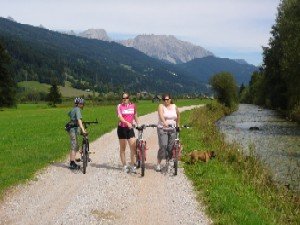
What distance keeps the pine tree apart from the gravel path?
242 feet

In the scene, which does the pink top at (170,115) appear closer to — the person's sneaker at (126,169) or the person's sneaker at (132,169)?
the person's sneaker at (132,169)

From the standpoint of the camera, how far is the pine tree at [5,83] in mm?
87500

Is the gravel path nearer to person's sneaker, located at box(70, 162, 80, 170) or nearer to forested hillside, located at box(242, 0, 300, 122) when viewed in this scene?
person's sneaker, located at box(70, 162, 80, 170)

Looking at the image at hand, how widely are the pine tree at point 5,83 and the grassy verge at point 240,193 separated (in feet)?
239

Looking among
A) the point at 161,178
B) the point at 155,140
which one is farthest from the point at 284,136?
the point at 161,178

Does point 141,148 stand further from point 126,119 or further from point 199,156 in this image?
point 199,156

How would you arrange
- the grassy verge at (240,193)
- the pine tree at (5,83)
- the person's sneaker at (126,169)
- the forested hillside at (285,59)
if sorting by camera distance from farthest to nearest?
1. the pine tree at (5,83)
2. the forested hillside at (285,59)
3. the person's sneaker at (126,169)
4. the grassy verge at (240,193)

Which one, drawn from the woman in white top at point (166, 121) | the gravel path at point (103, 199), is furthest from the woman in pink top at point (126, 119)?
the gravel path at point (103, 199)

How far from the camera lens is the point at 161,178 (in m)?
15.7

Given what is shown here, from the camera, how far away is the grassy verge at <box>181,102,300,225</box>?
37.0 ft

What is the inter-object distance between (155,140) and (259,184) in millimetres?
13147

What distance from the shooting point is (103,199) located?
12.9 m

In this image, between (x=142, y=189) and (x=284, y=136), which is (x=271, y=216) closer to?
(x=142, y=189)

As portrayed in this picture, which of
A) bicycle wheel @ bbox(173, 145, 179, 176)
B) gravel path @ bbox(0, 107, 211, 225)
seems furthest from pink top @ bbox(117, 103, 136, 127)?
gravel path @ bbox(0, 107, 211, 225)
